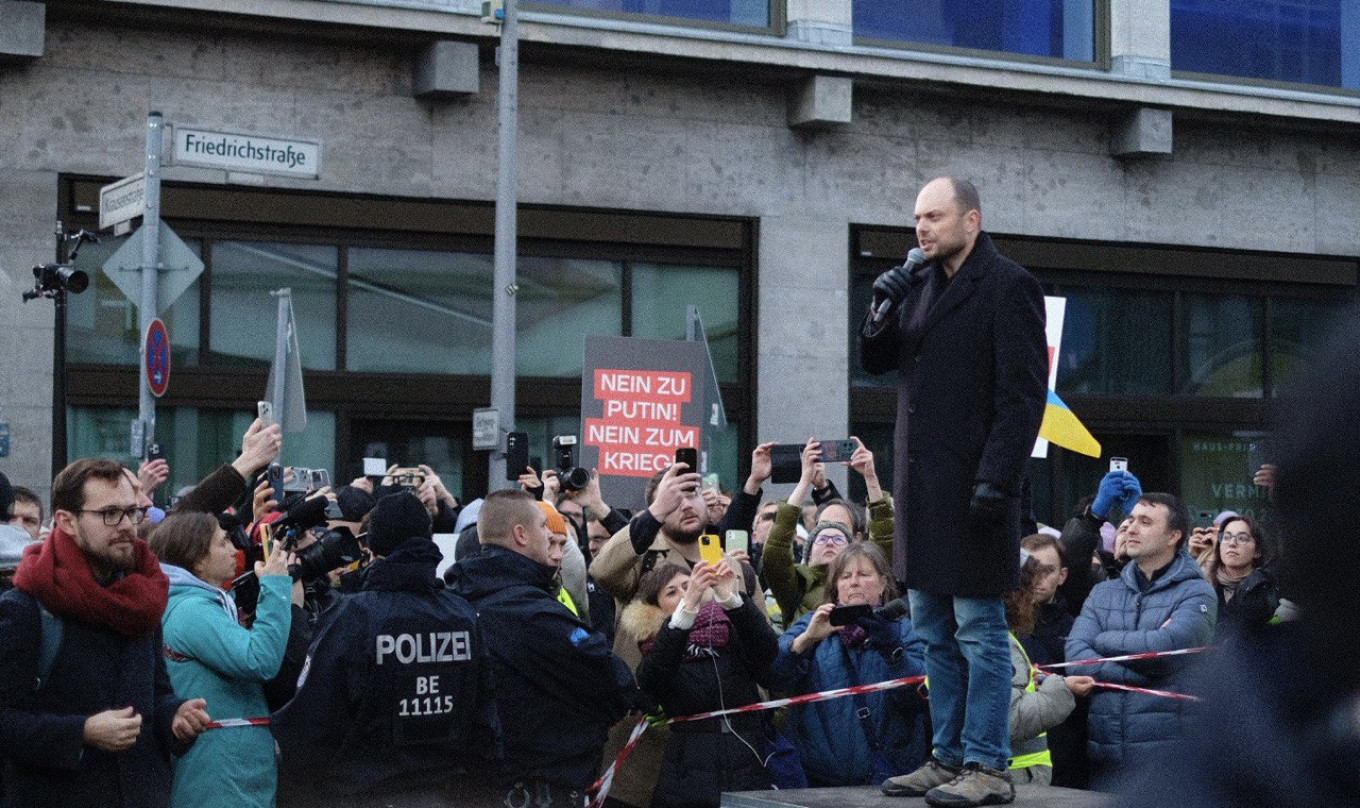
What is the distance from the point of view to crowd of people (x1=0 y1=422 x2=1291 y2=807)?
5.62 meters

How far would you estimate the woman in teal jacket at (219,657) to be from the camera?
249 inches

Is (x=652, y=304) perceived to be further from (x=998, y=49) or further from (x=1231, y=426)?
(x=1231, y=426)

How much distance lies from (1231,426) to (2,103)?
1256 cm

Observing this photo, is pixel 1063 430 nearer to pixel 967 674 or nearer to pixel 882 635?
pixel 882 635

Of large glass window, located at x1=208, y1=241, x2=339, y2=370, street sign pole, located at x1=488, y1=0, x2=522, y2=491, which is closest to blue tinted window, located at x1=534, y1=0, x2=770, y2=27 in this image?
street sign pole, located at x1=488, y1=0, x2=522, y2=491

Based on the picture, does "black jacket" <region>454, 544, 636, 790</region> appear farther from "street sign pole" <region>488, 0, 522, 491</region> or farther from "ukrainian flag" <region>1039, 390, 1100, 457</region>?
"street sign pole" <region>488, 0, 522, 491</region>

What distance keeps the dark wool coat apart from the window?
38.4ft

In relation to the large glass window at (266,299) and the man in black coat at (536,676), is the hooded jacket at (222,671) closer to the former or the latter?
the man in black coat at (536,676)

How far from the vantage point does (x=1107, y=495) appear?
10.0m

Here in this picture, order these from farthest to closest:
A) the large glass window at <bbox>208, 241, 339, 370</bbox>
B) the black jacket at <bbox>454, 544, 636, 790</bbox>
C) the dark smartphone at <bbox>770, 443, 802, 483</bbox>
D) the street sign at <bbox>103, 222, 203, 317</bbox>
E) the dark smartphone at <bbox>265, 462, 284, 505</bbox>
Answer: the large glass window at <bbox>208, 241, 339, 370</bbox>
the street sign at <bbox>103, 222, 203, 317</bbox>
the dark smartphone at <bbox>265, 462, 284, 505</bbox>
the dark smartphone at <bbox>770, 443, 802, 483</bbox>
the black jacket at <bbox>454, 544, 636, 790</bbox>

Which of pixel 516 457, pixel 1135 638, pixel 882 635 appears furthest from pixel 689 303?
pixel 882 635

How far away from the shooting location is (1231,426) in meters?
19.8

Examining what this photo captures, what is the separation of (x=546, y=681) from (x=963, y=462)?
1627 mm

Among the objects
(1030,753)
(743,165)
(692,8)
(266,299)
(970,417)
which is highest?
(692,8)
